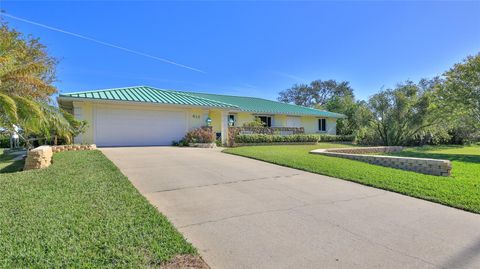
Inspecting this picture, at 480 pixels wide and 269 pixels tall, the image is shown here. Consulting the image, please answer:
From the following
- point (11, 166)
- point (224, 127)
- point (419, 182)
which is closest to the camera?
point (419, 182)

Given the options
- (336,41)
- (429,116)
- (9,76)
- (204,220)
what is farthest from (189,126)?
(429,116)

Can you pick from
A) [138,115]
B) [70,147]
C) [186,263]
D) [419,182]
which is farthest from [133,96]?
[186,263]

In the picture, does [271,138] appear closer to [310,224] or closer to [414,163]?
[414,163]

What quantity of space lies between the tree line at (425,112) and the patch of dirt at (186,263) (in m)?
17.0

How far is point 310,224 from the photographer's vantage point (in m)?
4.01

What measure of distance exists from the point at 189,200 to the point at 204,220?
112 centimetres

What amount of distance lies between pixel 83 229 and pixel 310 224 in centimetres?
317

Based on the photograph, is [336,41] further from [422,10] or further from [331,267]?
[331,267]

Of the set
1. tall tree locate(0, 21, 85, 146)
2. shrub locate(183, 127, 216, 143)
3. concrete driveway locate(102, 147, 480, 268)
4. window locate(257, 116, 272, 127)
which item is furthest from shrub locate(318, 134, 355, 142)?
tall tree locate(0, 21, 85, 146)

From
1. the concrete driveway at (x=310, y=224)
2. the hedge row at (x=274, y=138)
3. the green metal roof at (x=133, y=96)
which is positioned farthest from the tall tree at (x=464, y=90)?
the green metal roof at (x=133, y=96)

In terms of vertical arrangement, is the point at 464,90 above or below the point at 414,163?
above

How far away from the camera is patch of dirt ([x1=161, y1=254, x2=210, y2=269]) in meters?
2.70

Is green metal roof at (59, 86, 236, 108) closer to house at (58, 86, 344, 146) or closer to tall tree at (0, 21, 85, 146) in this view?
house at (58, 86, 344, 146)

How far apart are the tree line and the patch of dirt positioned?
17.0 metres
